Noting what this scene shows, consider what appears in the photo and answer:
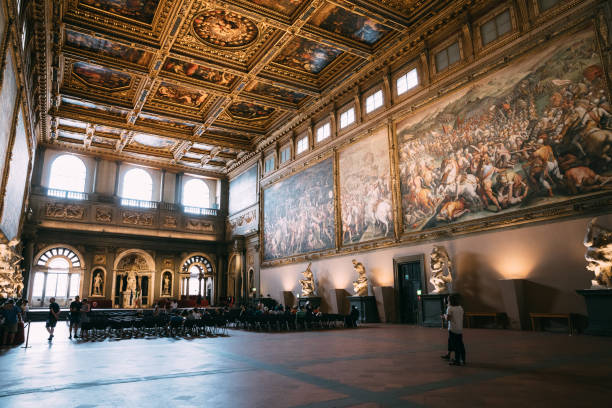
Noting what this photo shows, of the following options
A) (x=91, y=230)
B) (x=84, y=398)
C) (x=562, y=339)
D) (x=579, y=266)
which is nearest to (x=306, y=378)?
→ (x=84, y=398)

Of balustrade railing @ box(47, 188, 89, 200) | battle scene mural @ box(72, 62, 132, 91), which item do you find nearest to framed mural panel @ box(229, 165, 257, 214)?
balustrade railing @ box(47, 188, 89, 200)

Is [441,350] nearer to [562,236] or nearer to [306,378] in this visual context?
[306,378]

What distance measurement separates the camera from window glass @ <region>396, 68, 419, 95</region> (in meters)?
16.4

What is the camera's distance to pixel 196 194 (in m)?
31.2

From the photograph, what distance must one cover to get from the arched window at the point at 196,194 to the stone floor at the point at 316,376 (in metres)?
22.0

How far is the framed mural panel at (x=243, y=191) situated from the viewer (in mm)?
27797

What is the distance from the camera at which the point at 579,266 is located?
10.7m

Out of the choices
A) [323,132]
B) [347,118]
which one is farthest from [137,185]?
→ [347,118]

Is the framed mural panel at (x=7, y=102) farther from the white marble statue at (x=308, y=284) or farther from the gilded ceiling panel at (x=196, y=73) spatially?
the white marble statue at (x=308, y=284)

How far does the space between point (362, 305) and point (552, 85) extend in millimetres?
9991

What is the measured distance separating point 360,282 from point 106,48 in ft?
46.9

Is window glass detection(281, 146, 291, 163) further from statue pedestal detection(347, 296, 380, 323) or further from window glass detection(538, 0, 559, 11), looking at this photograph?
window glass detection(538, 0, 559, 11)

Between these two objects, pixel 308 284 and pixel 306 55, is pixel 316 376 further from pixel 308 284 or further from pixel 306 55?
pixel 306 55

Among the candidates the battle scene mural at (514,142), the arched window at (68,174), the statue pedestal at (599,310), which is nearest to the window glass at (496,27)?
the battle scene mural at (514,142)
